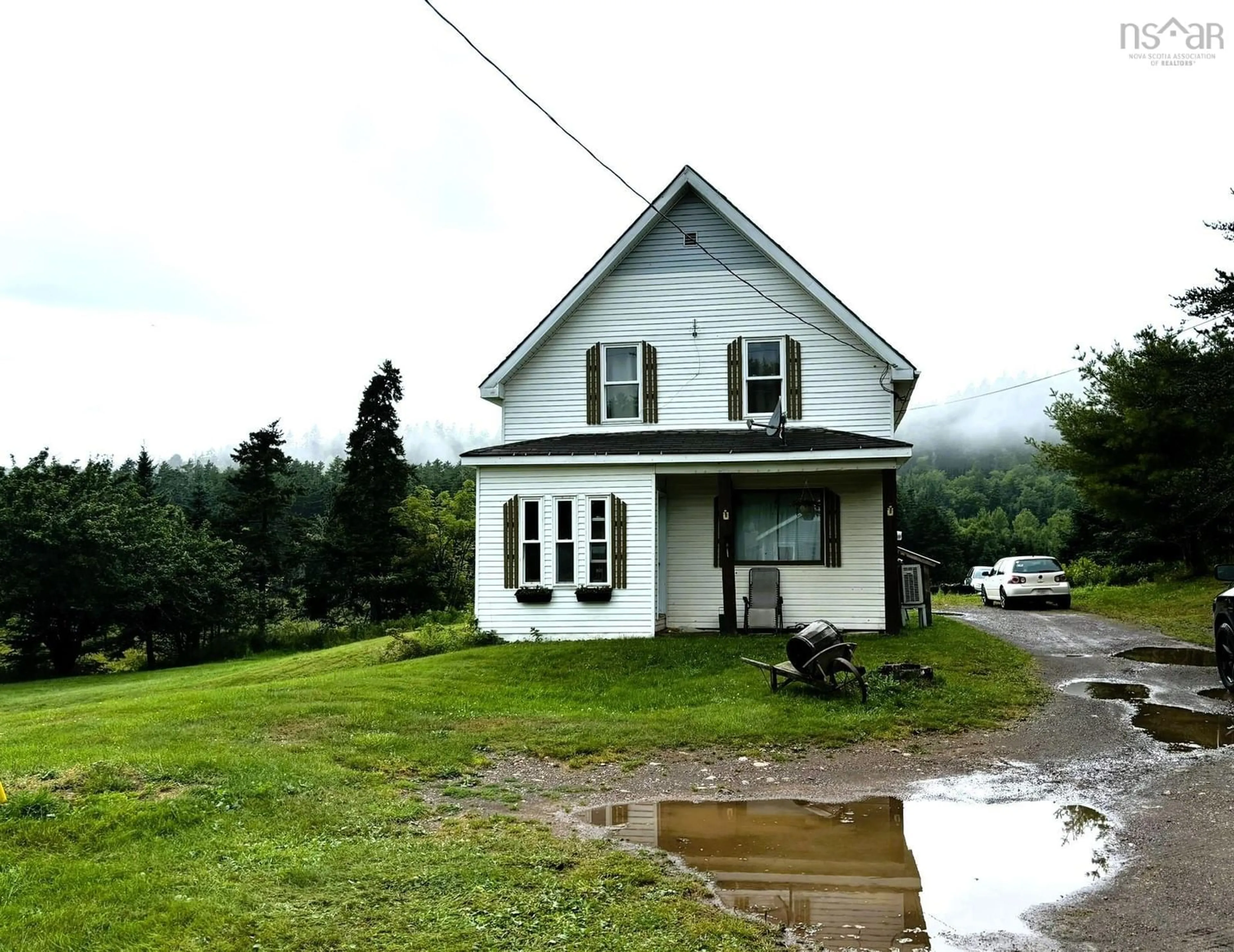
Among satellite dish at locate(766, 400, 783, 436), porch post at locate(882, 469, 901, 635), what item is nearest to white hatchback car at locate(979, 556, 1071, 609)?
porch post at locate(882, 469, 901, 635)

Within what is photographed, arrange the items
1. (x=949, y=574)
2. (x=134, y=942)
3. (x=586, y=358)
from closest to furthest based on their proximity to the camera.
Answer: (x=134, y=942) < (x=586, y=358) < (x=949, y=574)

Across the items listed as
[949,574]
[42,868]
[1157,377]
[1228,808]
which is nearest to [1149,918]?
[1228,808]

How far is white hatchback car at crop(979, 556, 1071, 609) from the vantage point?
29.6m

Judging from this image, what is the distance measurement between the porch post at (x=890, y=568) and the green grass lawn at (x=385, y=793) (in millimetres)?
1516

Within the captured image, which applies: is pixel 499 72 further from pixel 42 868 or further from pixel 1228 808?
pixel 1228 808

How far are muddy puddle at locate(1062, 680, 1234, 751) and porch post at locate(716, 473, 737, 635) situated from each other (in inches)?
242

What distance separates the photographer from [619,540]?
18000 millimetres

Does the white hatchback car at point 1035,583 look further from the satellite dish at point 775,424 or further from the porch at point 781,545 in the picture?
the satellite dish at point 775,424

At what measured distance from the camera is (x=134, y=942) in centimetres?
520

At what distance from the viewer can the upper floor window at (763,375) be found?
1942cm

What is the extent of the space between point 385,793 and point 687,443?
10948 millimetres

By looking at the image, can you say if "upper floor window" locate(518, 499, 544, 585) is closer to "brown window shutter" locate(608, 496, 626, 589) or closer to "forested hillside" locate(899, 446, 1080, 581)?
"brown window shutter" locate(608, 496, 626, 589)

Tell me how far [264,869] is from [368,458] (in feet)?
147

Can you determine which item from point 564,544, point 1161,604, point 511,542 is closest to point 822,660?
point 564,544
